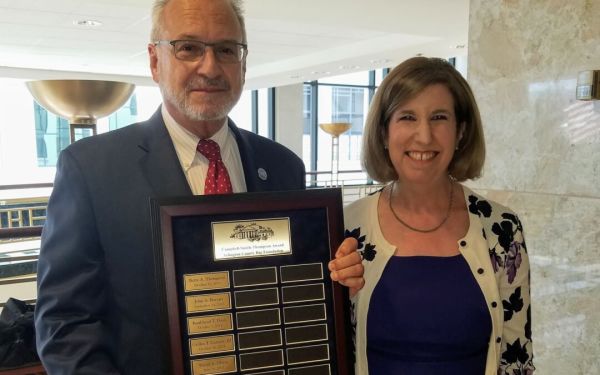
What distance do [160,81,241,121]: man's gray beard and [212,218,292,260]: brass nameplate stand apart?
0.29 metres

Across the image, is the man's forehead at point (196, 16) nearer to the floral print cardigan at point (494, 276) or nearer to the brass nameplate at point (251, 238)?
the brass nameplate at point (251, 238)

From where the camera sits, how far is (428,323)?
4.24 feet

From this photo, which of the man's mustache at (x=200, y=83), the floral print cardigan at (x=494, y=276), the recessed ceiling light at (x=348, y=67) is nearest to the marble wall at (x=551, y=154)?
the floral print cardigan at (x=494, y=276)

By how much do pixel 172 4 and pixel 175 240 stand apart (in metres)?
0.58

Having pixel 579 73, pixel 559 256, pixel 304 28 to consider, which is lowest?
pixel 559 256

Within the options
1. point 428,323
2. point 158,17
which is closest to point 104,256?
point 158,17

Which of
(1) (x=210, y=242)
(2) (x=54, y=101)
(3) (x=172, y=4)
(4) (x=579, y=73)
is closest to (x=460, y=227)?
(1) (x=210, y=242)

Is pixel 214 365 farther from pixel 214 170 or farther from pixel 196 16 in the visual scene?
pixel 196 16

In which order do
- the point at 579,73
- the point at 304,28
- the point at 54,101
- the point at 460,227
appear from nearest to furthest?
1. the point at 460,227
2. the point at 579,73
3. the point at 54,101
4. the point at 304,28

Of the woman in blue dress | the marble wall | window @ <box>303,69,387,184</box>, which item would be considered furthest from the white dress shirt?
window @ <box>303,69,387,184</box>

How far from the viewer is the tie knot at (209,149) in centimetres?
120

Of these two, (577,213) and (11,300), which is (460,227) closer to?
(577,213)

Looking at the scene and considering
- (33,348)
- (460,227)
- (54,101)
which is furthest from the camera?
(54,101)

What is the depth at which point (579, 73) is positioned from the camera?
2.08 metres
